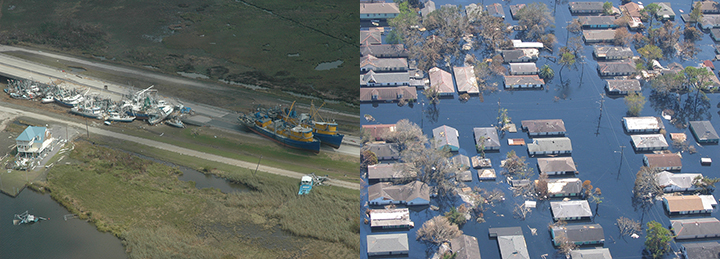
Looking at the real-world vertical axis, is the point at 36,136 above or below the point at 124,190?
above

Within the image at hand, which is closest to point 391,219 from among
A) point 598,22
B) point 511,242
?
point 511,242

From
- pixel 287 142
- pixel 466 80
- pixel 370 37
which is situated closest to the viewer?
pixel 287 142

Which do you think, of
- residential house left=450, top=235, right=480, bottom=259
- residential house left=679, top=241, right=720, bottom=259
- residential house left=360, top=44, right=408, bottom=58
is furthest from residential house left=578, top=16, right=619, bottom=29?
residential house left=450, top=235, right=480, bottom=259

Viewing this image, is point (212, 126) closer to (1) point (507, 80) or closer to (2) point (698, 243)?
(1) point (507, 80)

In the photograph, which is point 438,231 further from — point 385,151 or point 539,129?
point 539,129

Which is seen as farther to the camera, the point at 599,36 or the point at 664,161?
the point at 599,36

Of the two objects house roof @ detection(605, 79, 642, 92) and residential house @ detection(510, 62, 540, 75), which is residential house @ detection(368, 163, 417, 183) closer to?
residential house @ detection(510, 62, 540, 75)

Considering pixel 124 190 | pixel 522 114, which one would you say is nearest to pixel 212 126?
pixel 124 190
